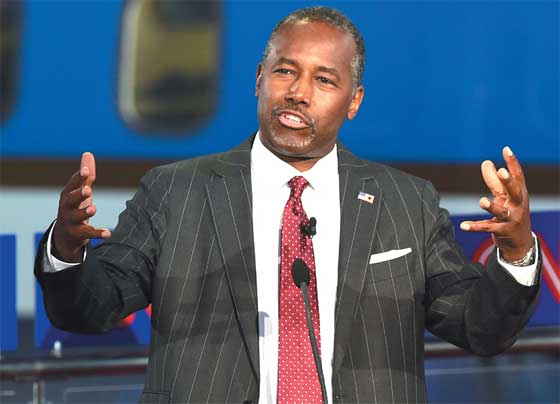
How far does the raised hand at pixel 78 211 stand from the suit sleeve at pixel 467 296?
78 cm

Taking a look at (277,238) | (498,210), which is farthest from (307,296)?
(498,210)

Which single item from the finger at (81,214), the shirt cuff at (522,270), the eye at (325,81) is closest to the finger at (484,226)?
the shirt cuff at (522,270)

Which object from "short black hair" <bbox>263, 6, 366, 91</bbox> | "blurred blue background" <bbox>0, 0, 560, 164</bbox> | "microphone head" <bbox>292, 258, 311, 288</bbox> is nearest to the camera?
"microphone head" <bbox>292, 258, 311, 288</bbox>

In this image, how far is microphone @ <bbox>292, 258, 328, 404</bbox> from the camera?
6.50 ft

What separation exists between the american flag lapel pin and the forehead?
0.98 feet

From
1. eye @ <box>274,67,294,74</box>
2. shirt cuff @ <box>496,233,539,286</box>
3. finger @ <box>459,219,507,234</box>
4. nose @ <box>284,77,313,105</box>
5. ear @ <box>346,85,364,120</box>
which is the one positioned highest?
eye @ <box>274,67,294,74</box>

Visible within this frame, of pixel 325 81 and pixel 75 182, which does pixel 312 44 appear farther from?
pixel 75 182

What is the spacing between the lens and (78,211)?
1919 millimetres

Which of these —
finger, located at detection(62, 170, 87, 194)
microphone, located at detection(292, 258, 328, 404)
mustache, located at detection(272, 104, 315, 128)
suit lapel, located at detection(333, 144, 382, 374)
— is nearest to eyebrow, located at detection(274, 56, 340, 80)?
mustache, located at detection(272, 104, 315, 128)

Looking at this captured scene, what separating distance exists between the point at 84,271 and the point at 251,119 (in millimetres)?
1244

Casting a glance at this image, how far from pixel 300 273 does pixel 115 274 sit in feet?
1.41

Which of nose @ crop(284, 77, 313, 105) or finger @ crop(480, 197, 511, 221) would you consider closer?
finger @ crop(480, 197, 511, 221)

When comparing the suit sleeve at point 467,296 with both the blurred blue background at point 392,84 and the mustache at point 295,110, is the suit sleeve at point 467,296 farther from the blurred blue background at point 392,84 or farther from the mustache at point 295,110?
the blurred blue background at point 392,84

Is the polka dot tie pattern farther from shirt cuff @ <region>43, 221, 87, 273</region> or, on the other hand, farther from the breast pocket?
shirt cuff @ <region>43, 221, 87, 273</region>
